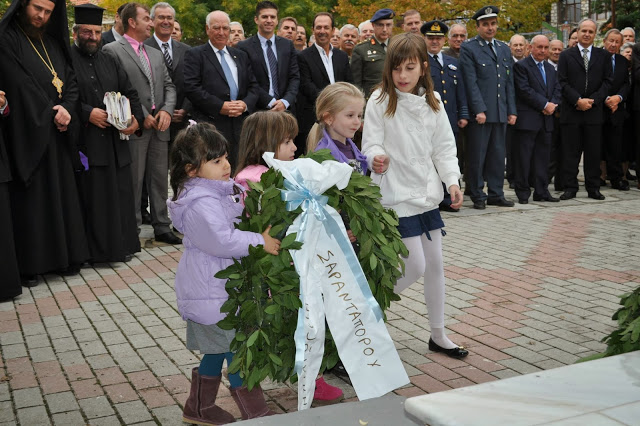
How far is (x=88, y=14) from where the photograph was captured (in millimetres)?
7789

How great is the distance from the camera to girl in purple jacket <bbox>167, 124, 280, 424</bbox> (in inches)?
159

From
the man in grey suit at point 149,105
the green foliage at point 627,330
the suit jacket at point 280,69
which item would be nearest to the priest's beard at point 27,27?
the man in grey suit at point 149,105

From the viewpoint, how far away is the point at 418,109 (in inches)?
204

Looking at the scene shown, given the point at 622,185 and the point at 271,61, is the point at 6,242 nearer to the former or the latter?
the point at 271,61

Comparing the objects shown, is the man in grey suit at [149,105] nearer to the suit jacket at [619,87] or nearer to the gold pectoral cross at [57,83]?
the gold pectoral cross at [57,83]

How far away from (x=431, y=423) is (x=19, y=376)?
11.9 feet

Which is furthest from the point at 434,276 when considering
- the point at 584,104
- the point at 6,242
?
the point at 584,104

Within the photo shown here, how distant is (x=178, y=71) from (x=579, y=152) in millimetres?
6457

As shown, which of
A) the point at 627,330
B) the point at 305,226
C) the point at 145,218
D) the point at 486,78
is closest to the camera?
the point at 627,330

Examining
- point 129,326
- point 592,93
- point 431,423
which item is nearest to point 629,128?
point 592,93

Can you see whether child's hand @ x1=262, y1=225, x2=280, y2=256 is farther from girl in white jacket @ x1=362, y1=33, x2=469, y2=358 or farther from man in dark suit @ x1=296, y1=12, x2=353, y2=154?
man in dark suit @ x1=296, y1=12, x2=353, y2=154

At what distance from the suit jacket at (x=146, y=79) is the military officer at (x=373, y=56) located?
277 centimetres

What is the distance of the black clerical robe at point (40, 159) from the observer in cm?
708

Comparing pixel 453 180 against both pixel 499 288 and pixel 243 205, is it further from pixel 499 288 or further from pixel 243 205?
pixel 499 288
